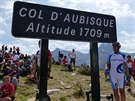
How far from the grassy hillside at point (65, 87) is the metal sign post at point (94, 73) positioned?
7436 millimetres

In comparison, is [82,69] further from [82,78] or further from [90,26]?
[90,26]

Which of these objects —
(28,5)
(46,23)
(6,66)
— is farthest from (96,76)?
(6,66)

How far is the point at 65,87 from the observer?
1761cm

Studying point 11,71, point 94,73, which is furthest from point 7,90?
point 94,73

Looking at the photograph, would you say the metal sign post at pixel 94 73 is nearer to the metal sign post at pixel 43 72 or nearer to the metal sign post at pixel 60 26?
the metal sign post at pixel 60 26

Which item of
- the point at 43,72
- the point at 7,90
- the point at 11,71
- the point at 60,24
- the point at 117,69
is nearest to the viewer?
the point at 43,72

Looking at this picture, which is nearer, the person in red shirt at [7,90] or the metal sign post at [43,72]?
the metal sign post at [43,72]

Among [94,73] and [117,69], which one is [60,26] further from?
[117,69]

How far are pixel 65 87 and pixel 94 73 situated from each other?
10.3 m

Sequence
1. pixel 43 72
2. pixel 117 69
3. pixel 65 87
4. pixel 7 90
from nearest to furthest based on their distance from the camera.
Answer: pixel 43 72 → pixel 117 69 → pixel 7 90 → pixel 65 87

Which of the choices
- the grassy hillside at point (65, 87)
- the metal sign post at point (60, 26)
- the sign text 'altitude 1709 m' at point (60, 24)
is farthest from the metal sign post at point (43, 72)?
the grassy hillside at point (65, 87)

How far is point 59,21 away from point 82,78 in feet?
47.4

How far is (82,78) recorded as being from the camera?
69.2 feet

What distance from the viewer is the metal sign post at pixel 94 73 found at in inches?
289
